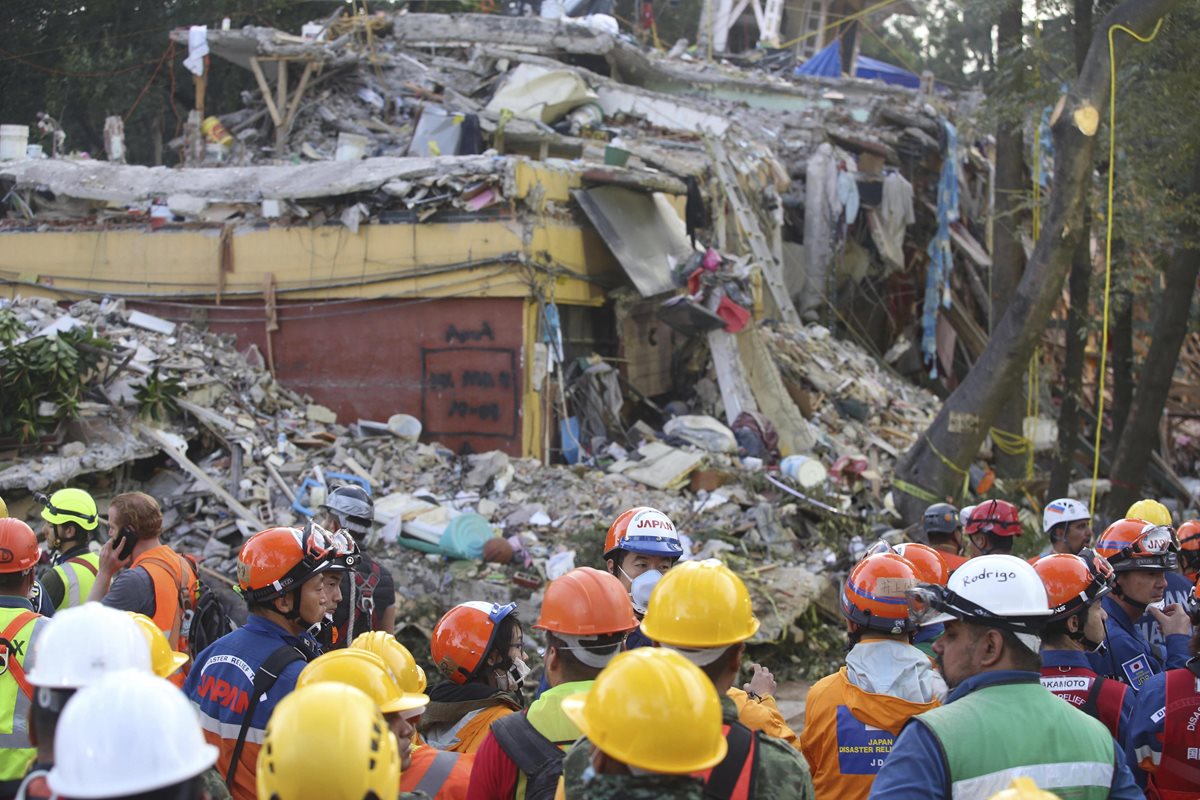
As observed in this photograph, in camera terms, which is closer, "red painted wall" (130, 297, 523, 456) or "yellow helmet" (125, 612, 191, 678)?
"yellow helmet" (125, 612, 191, 678)

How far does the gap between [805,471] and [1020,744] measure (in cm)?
1055

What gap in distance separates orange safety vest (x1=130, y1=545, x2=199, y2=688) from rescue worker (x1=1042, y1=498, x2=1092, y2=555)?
4.61 metres

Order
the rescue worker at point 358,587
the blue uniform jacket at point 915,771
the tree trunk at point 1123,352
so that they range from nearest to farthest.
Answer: the blue uniform jacket at point 915,771 → the rescue worker at point 358,587 → the tree trunk at point 1123,352

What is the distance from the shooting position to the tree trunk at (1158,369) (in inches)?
462

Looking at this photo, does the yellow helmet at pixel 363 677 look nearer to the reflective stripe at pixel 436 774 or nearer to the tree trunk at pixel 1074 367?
the reflective stripe at pixel 436 774

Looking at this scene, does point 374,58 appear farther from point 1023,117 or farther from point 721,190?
point 1023,117

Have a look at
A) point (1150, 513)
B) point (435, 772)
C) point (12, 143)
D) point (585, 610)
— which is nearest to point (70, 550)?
point (435, 772)

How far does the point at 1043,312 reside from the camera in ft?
36.9

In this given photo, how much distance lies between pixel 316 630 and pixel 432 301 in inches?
370

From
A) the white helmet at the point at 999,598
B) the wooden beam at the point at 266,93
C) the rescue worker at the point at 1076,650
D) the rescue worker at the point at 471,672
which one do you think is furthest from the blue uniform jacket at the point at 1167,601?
the wooden beam at the point at 266,93

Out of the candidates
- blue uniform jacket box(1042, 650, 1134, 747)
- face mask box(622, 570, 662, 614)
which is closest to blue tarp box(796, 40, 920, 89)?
face mask box(622, 570, 662, 614)

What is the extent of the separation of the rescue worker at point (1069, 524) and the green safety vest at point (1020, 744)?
147 inches

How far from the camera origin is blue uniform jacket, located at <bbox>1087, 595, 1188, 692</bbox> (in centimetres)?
445

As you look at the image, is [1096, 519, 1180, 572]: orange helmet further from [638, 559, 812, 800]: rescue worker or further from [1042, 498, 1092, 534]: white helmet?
[638, 559, 812, 800]: rescue worker
